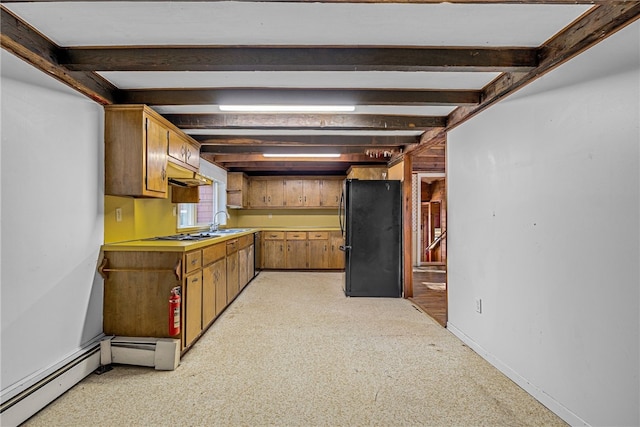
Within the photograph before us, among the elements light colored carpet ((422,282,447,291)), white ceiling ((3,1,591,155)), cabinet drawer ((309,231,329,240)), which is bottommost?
light colored carpet ((422,282,447,291))

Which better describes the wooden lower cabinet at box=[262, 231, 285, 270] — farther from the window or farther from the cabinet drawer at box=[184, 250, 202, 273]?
the cabinet drawer at box=[184, 250, 202, 273]

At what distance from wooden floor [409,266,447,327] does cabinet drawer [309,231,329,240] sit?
1.92 metres

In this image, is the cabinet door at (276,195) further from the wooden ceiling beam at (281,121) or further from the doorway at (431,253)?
the wooden ceiling beam at (281,121)

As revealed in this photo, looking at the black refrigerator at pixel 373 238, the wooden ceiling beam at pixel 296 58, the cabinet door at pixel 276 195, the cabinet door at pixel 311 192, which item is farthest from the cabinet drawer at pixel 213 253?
the cabinet door at pixel 311 192

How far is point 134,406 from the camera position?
1947 mm

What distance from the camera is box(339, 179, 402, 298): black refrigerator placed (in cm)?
457

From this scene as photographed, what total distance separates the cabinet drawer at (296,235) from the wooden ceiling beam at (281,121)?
344 centimetres

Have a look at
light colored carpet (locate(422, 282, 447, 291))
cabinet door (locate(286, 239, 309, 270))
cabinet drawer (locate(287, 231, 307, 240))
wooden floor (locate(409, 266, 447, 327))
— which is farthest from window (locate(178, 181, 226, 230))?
light colored carpet (locate(422, 282, 447, 291))

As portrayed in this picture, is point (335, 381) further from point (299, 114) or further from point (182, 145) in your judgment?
point (182, 145)

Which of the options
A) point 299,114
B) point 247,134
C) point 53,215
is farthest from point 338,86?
point 53,215

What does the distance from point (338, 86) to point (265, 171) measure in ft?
14.3

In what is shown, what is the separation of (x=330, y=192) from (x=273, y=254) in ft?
5.93

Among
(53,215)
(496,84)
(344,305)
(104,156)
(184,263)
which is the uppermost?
(496,84)

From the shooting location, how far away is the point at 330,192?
6938mm
